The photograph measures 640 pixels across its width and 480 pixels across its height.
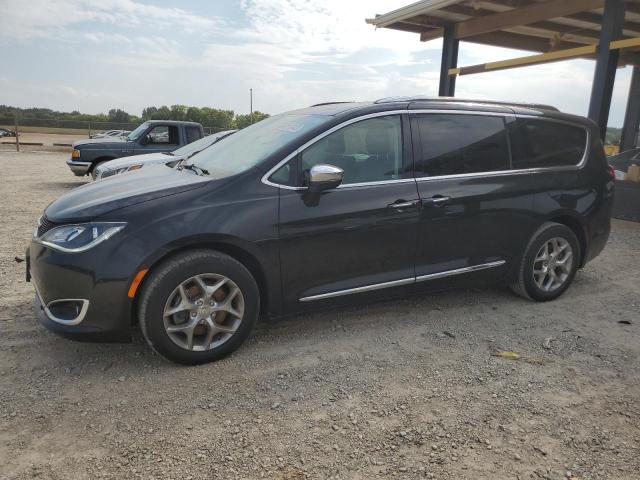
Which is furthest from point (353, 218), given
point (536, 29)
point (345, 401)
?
point (536, 29)

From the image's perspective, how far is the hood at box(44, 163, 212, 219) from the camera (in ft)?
9.91

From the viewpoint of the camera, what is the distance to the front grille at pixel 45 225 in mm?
3082

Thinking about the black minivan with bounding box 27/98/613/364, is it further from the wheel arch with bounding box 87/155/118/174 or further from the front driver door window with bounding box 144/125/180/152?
the wheel arch with bounding box 87/155/118/174

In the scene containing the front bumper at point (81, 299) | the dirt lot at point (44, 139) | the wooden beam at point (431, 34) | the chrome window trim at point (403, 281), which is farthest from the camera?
the dirt lot at point (44, 139)

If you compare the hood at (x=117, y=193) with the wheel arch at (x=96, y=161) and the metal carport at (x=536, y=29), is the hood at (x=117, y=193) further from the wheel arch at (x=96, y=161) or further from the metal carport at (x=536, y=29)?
the wheel arch at (x=96, y=161)

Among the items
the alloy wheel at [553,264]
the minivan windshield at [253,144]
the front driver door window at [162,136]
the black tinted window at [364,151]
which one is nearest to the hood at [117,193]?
the minivan windshield at [253,144]

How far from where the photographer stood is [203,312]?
309 cm

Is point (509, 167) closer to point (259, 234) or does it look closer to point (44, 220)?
point (259, 234)

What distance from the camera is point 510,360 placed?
334 cm

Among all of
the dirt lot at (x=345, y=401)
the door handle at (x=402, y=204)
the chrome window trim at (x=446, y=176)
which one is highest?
the chrome window trim at (x=446, y=176)


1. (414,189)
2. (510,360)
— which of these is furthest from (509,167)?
(510,360)

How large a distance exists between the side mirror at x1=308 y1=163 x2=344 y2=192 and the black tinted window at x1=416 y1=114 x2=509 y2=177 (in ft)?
2.62

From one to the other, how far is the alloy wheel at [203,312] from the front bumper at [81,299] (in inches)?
10.7

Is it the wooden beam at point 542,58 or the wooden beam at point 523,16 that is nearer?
the wooden beam at point 542,58
